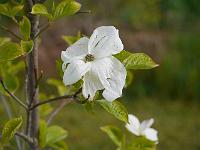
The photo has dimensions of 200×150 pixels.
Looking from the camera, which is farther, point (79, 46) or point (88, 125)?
point (88, 125)

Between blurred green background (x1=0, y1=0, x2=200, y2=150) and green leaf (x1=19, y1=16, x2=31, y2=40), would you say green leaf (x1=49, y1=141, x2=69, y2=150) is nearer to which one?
green leaf (x1=19, y1=16, x2=31, y2=40)

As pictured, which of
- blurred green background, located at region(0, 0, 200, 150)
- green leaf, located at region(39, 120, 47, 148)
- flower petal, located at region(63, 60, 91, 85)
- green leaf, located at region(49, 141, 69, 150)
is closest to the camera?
flower petal, located at region(63, 60, 91, 85)

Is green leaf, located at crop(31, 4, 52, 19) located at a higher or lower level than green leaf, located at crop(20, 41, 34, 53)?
higher

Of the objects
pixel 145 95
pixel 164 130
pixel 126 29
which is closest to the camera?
pixel 164 130

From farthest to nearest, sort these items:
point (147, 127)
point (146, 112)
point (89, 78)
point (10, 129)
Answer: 1. point (146, 112)
2. point (147, 127)
3. point (10, 129)
4. point (89, 78)

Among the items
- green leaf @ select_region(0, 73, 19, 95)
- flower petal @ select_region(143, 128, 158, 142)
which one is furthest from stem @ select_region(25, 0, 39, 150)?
flower petal @ select_region(143, 128, 158, 142)

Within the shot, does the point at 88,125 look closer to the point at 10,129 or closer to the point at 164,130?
the point at 164,130

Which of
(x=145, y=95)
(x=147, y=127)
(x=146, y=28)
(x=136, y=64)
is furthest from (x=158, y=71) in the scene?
(x=136, y=64)
